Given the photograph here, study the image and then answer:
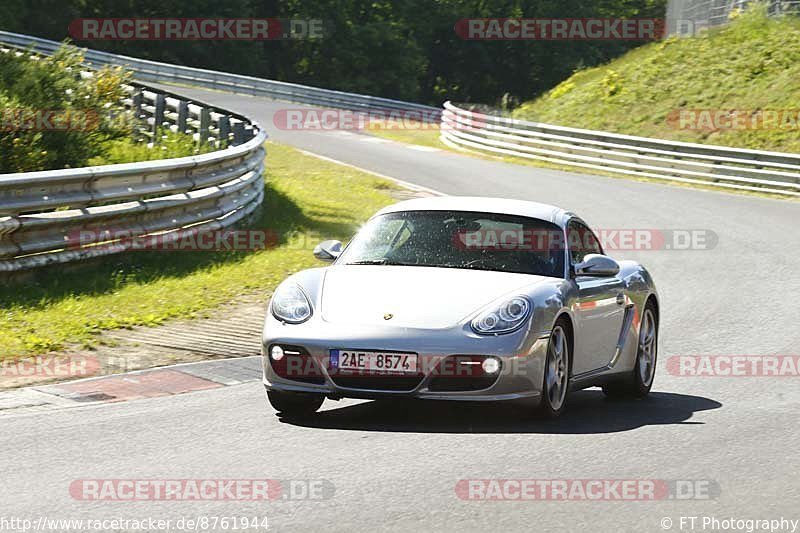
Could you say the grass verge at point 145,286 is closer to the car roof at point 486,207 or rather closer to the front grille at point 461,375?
the car roof at point 486,207

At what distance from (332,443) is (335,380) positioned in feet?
1.70

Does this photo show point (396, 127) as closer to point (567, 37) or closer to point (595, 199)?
point (595, 199)

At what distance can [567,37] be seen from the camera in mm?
83562

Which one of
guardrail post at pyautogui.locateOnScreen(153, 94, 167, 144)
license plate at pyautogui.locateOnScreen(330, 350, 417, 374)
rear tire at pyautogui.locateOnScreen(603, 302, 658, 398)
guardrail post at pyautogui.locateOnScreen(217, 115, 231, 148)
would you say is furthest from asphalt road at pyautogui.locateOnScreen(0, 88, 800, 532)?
guardrail post at pyautogui.locateOnScreen(153, 94, 167, 144)

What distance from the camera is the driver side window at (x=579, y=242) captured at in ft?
30.8

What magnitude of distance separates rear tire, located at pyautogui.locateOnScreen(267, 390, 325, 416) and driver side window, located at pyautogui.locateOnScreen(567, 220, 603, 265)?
1988mm

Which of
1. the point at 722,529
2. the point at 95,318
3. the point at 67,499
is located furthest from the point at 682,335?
the point at 67,499

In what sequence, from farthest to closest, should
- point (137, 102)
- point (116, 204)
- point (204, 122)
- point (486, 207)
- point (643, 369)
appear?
point (137, 102)
point (204, 122)
point (116, 204)
point (643, 369)
point (486, 207)

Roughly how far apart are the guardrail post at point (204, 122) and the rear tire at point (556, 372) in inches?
495

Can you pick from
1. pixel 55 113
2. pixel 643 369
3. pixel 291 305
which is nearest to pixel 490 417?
pixel 291 305

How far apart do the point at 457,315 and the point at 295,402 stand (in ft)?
3.74

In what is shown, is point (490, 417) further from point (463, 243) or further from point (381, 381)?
point (463, 243)

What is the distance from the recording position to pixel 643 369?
9.97 meters

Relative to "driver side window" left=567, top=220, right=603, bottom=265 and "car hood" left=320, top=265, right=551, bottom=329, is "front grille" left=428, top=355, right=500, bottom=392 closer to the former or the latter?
"car hood" left=320, top=265, right=551, bottom=329
